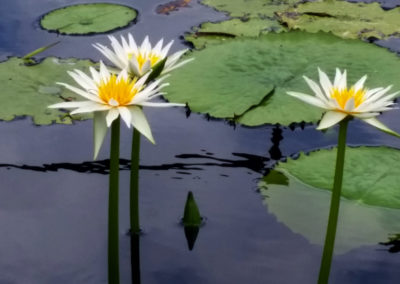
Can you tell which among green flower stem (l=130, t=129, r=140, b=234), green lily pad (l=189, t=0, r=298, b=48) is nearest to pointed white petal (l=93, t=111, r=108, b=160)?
green flower stem (l=130, t=129, r=140, b=234)

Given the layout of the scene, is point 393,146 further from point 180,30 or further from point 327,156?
point 180,30

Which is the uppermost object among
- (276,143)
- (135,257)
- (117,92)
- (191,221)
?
(117,92)

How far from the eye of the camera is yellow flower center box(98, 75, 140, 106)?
168 cm

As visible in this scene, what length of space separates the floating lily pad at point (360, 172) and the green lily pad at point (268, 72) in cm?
27

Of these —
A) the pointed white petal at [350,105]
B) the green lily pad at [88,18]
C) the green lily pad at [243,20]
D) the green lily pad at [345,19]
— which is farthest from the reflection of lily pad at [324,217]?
the green lily pad at [88,18]

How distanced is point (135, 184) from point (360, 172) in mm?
793

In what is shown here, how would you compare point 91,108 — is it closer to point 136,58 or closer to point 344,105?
point 136,58

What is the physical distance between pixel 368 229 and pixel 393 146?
56 centimetres

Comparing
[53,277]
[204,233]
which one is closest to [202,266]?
[204,233]

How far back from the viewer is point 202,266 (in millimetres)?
2025

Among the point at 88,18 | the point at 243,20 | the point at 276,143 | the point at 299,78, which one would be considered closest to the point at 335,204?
the point at 276,143

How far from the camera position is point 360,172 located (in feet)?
7.61

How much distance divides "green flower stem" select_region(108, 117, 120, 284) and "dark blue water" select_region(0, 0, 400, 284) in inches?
4.9

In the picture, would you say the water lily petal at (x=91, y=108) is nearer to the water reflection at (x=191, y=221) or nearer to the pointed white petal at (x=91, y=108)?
the pointed white petal at (x=91, y=108)
